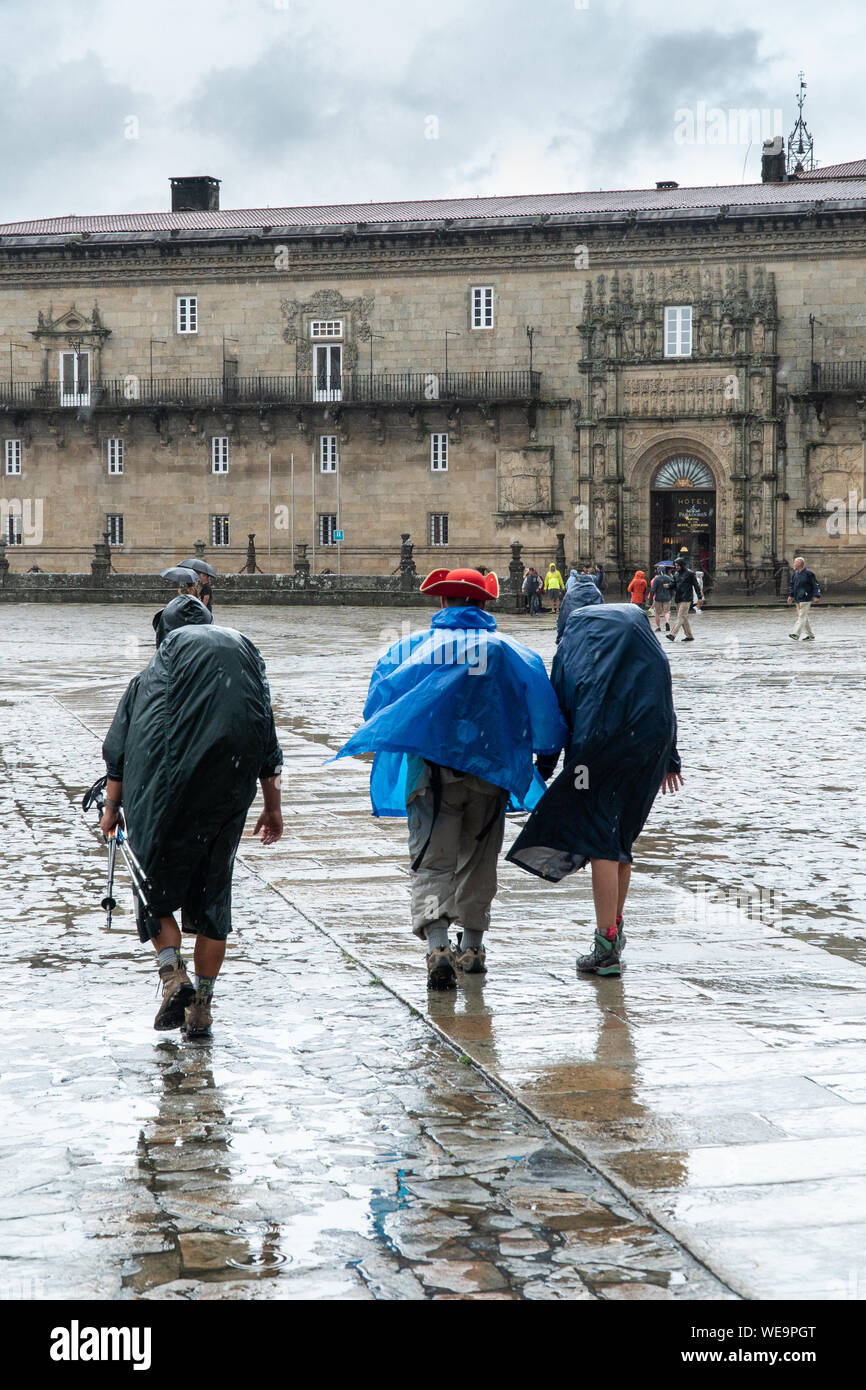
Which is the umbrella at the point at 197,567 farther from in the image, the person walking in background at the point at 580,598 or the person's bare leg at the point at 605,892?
the person's bare leg at the point at 605,892

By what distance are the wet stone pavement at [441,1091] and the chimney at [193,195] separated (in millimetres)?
48544

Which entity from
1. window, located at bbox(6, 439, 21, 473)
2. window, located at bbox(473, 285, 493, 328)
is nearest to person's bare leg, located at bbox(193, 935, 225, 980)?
window, located at bbox(473, 285, 493, 328)

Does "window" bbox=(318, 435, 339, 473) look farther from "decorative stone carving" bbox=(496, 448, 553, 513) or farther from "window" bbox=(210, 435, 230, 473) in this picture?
"decorative stone carving" bbox=(496, 448, 553, 513)

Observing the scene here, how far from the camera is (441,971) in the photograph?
6066 millimetres

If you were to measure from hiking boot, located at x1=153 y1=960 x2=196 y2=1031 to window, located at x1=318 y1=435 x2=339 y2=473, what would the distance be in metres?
44.0

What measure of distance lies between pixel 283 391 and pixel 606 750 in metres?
43.9

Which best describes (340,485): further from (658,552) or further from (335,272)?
(658,552)

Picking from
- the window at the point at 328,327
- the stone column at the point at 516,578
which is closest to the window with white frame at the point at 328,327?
the window at the point at 328,327

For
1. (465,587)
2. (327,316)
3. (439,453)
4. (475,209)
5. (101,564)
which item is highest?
(475,209)

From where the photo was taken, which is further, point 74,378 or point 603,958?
point 74,378

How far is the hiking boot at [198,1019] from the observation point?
554 cm

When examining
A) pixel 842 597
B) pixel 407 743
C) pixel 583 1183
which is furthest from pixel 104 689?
pixel 842 597

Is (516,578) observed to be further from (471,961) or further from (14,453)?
(471,961)

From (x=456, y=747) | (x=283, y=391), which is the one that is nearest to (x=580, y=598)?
(x=456, y=747)
